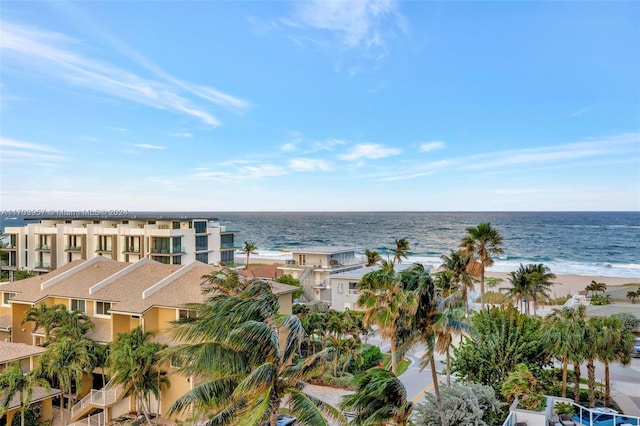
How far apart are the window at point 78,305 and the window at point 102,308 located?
1044 mm

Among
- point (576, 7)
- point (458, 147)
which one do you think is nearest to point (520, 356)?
point (576, 7)

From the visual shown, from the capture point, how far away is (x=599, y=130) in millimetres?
71562

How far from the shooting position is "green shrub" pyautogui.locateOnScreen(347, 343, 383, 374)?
27.8m

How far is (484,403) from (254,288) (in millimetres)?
10916

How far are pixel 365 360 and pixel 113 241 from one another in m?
38.7

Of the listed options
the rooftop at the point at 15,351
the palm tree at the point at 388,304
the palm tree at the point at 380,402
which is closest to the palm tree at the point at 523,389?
the palm tree at the point at 388,304

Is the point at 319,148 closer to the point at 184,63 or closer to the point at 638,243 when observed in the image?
the point at 184,63

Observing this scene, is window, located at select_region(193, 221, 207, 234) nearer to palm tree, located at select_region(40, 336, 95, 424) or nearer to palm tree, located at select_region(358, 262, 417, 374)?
palm tree, located at select_region(40, 336, 95, 424)

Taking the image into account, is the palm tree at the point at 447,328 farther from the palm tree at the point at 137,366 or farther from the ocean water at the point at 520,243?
the ocean water at the point at 520,243

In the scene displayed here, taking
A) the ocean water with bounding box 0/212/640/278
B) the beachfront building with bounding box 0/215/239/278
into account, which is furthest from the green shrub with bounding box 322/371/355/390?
the ocean water with bounding box 0/212/640/278

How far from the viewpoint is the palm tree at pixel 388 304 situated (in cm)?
1434

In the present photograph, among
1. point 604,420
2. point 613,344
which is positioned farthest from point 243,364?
point 613,344

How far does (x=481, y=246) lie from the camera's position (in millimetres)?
33375

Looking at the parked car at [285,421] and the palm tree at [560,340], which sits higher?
the palm tree at [560,340]
